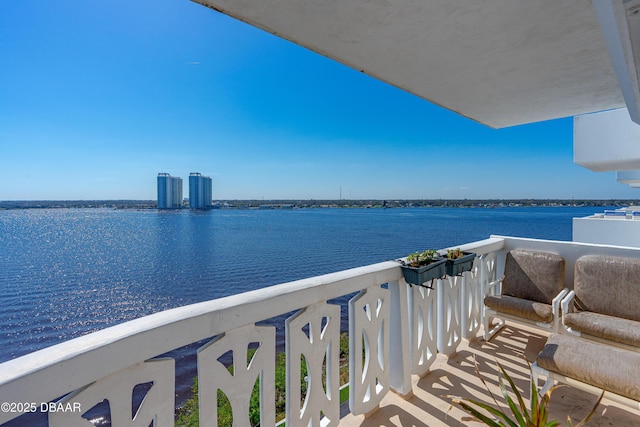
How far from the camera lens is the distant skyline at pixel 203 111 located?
21.6 ft

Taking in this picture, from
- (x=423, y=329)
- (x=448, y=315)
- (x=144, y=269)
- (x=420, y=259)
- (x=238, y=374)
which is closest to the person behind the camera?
(x=238, y=374)

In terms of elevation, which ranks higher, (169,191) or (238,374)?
(169,191)

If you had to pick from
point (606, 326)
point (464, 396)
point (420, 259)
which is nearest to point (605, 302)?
point (606, 326)

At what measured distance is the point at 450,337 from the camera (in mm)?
2373

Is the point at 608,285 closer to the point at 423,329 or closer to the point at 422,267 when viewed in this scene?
the point at 423,329

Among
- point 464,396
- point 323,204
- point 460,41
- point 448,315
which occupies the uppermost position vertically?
point 460,41

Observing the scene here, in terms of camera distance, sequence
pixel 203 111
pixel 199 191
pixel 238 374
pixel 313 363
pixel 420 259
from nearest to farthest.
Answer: pixel 238 374, pixel 313 363, pixel 420 259, pixel 203 111, pixel 199 191

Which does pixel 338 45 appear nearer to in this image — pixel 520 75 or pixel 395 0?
pixel 395 0

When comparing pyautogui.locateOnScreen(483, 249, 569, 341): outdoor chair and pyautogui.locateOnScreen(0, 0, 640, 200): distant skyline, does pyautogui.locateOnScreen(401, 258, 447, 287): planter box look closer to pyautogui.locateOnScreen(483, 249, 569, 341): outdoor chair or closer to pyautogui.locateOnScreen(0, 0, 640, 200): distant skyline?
pyautogui.locateOnScreen(483, 249, 569, 341): outdoor chair

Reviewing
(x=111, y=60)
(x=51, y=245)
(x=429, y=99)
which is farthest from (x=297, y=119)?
(x=51, y=245)

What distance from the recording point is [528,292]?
2.77m

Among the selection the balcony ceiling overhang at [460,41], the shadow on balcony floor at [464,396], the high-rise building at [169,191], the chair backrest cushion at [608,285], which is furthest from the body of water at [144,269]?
the high-rise building at [169,191]

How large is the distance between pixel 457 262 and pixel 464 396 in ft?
2.86

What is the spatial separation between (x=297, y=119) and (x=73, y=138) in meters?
18.1
